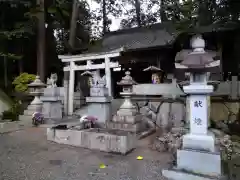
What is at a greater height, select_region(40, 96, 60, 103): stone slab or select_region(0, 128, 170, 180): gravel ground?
select_region(40, 96, 60, 103): stone slab

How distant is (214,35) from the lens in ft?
36.8

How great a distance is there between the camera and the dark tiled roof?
40.7 feet

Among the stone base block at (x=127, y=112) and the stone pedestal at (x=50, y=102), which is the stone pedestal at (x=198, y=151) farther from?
the stone pedestal at (x=50, y=102)

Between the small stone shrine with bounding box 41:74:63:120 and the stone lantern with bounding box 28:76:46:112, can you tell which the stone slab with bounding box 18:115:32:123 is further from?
the small stone shrine with bounding box 41:74:63:120

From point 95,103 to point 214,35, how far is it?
7.46 m

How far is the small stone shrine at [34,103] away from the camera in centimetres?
995

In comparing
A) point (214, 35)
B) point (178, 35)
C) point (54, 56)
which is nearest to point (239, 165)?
point (178, 35)

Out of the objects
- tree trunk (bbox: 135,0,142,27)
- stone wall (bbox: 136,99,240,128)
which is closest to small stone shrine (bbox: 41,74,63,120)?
stone wall (bbox: 136,99,240,128)

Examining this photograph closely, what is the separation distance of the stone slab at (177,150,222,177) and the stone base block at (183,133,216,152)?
0.34ft

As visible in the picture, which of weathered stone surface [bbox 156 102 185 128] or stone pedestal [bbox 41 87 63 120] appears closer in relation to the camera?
weathered stone surface [bbox 156 102 185 128]

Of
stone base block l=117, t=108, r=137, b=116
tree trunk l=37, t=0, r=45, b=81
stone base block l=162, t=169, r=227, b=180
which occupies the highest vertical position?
tree trunk l=37, t=0, r=45, b=81

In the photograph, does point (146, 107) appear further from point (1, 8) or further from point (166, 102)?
point (1, 8)

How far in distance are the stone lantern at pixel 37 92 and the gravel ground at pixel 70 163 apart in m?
3.87

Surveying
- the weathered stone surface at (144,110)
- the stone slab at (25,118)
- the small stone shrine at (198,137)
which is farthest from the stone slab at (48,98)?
the small stone shrine at (198,137)
